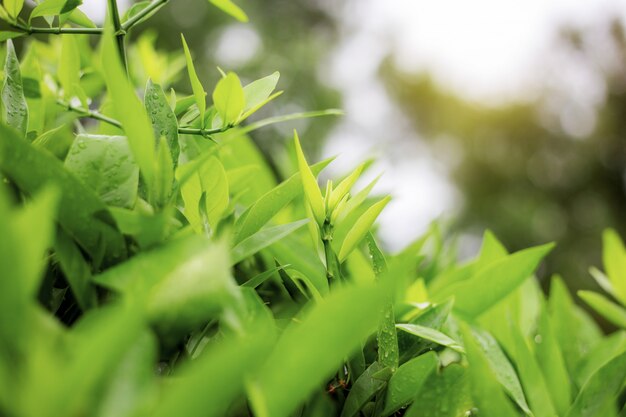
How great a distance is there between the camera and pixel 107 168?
404mm

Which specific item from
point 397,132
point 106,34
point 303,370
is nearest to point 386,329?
point 303,370

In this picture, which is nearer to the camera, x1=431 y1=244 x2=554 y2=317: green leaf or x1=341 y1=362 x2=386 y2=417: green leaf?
x1=341 y1=362 x2=386 y2=417: green leaf

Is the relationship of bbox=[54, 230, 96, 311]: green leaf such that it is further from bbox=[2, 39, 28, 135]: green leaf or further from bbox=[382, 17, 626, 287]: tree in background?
bbox=[382, 17, 626, 287]: tree in background

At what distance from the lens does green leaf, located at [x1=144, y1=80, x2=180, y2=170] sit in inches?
17.2

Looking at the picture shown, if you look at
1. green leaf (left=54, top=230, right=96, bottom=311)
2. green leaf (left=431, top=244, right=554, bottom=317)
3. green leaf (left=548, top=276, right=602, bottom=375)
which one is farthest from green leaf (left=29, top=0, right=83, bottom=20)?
green leaf (left=548, top=276, right=602, bottom=375)

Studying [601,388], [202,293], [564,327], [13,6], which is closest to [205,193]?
[202,293]

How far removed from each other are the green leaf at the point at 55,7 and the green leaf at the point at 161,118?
0.11 meters

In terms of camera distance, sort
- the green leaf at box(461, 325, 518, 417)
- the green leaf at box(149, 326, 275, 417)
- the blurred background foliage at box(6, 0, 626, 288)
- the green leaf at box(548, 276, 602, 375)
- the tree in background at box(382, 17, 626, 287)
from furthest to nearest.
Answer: the tree in background at box(382, 17, 626, 287), the blurred background foliage at box(6, 0, 626, 288), the green leaf at box(548, 276, 602, 375), the green leaf at box(461, 325, 518, 417), the green leaf at box(149, 326, 275, 417)

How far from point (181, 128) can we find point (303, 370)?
0.30 m

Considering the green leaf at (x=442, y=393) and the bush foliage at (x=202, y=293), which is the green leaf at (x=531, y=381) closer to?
the bush foliage at (x=202, y=293)

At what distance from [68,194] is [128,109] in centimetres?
8

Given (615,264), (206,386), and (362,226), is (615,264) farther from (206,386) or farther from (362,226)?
(206,386)

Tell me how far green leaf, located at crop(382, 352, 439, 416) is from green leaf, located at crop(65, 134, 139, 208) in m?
0.25

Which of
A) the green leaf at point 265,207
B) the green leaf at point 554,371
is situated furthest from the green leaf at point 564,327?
the green leaf at point 265,207
